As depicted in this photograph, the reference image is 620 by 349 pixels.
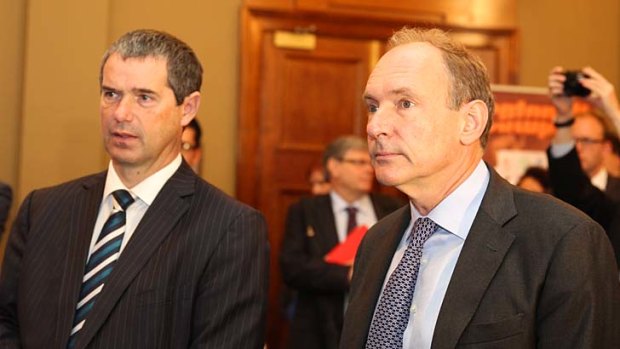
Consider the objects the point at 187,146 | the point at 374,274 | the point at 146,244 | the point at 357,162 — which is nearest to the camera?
the point at 374,274

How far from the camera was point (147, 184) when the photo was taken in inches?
103

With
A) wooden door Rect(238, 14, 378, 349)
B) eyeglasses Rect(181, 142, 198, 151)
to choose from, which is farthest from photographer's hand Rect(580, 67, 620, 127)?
wooden door Rect(238, 14, 378, 349)

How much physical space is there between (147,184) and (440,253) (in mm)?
930

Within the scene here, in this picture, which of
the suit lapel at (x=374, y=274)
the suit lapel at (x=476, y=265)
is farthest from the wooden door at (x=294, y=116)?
the suit lapel at (x=476, y=265)

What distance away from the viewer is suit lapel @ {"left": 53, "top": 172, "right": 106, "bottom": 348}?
243cm

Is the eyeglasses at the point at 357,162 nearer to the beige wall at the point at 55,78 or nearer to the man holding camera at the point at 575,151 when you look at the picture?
the beige wall at the point at 55,78

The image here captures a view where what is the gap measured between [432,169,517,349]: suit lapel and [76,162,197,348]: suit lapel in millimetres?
872

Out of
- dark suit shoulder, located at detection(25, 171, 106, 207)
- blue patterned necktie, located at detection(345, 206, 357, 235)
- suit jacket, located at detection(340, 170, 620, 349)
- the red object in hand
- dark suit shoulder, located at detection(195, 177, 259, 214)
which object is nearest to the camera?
suit jacket, located at detection(340, 170, 620, 349)

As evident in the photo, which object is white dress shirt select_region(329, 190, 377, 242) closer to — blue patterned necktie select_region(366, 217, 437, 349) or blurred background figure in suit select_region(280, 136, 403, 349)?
blurred background figure in suit select_region(280, 136, 403, 349)

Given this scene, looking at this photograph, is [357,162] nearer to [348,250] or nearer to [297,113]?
[348,250]

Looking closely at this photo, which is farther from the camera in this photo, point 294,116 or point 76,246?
point 294,116

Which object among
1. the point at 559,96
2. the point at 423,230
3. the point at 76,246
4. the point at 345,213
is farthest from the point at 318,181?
the point at 423,230

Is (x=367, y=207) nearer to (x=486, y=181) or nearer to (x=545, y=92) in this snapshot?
(x=545, y=92)

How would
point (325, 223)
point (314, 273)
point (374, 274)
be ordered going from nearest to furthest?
point (374, 274) → point (314, 273) → point (325, 223)
